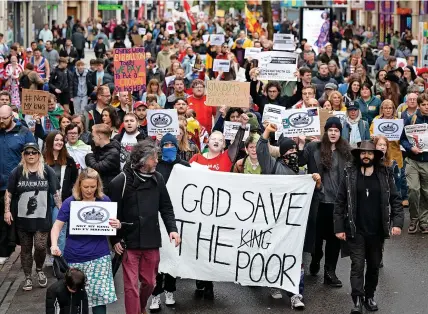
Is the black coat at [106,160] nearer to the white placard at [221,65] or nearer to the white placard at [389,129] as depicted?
the white placard at [389,129]

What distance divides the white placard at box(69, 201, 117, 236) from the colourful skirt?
0.26m

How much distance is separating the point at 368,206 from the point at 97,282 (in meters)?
2.51

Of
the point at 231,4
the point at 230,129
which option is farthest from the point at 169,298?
the point at 231,4

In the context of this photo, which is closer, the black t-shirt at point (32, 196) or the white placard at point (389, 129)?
the black t-shirt at point (32, 196)

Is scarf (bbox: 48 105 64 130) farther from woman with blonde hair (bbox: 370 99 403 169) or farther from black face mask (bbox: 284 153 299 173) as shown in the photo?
black face mask (bbox: 284 153 299 173)

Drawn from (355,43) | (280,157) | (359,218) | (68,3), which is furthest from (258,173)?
(68,3)

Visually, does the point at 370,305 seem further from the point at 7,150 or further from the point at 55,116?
the point at 55,116

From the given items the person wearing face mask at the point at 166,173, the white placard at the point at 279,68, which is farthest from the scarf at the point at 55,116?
the person wearing face mask at the point at 166,173

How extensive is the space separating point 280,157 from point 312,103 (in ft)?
10.3

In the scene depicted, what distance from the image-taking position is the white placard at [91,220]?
945cm

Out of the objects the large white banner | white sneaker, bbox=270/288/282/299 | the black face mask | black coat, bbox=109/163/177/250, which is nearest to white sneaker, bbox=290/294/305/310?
the large white banner

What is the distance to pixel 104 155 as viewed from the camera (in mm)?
12086

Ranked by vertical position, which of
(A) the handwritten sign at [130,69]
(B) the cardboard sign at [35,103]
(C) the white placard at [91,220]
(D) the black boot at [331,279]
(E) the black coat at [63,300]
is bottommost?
(D) the black boot at [331,279]

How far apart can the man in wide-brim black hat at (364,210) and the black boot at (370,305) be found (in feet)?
0.66
